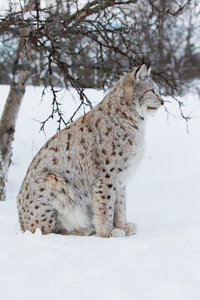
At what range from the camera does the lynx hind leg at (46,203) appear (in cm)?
405

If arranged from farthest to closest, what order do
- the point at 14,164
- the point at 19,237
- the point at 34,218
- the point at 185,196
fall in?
1. the point at 14,164
2. the point at 185,196
3. the point at 34,218
4. the point at 19,237

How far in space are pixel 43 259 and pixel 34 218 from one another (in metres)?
0.94

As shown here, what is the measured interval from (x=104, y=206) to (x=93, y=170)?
15.5 inches

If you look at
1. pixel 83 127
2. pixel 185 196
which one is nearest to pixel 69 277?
pixel 83 127

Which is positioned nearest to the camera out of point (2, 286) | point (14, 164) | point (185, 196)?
point (2, 286)

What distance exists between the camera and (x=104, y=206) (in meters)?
4.23

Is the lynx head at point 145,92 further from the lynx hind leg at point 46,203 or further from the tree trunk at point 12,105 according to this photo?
the tree trunk at point 12,105

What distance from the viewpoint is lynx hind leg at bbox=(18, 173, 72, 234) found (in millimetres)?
4051

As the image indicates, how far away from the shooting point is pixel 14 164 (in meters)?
10.3

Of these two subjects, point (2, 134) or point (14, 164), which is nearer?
point (2, 134)

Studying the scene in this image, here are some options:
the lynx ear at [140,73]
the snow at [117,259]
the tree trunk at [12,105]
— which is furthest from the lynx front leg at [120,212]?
the tree trunk at [12,105]

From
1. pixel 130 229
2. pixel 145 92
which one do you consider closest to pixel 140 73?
pixel 145 92

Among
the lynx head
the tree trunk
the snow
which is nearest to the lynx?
the lynx head

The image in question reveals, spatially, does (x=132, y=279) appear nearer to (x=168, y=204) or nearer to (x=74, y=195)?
(x=74, y=195)
